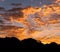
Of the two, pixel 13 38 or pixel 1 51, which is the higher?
pixel 1 51

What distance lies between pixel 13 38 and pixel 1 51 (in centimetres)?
4124

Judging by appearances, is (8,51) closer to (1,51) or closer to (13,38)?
(1,51)

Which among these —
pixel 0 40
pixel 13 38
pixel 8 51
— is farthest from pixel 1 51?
pixel 13 38

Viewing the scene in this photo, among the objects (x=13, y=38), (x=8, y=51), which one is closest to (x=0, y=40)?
(x=13, y=38)

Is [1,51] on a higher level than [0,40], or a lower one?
higher

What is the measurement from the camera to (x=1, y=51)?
56.6 m

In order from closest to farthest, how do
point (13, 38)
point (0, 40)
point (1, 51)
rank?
point (1, 51) → point (0, 40) → point (13, 38)

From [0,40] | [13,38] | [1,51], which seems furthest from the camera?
[13,38]

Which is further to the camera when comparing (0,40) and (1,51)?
(0,40)

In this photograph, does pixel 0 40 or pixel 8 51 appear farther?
pixel 0 40

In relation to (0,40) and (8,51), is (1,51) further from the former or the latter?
(0,40)

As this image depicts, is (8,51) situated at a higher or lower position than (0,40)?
higher

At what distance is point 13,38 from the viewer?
321 feet

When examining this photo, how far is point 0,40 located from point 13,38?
14186mm
